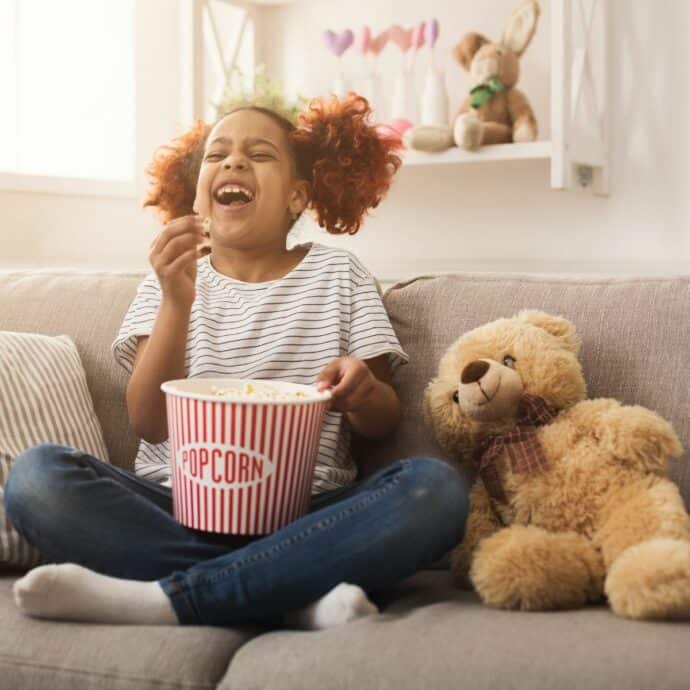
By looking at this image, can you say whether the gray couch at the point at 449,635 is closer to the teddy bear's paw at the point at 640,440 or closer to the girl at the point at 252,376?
the girl at the point at 252,376

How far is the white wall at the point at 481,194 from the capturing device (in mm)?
2426

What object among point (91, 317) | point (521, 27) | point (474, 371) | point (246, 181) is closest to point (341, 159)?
point (246, 181)

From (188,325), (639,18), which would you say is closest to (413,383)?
(188,325)

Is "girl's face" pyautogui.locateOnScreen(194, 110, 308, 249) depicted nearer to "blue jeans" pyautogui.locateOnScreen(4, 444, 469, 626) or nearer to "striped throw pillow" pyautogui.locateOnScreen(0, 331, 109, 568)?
"striped throw pillow" pyautogui.locateOnScreen(0, 331, 109, 568)

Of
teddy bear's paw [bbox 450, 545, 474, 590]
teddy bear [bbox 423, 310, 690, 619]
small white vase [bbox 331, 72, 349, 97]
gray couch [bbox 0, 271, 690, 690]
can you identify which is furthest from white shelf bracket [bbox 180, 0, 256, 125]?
teddy bear's paw [bbox 450, 545, 474, 590]

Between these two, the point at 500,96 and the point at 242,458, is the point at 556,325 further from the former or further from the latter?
the point at 500,96

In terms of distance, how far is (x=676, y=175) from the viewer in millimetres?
2418

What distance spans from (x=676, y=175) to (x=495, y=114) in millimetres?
411

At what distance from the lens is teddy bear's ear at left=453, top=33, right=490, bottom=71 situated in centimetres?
243

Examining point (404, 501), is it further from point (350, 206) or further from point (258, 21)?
point (258, 21)

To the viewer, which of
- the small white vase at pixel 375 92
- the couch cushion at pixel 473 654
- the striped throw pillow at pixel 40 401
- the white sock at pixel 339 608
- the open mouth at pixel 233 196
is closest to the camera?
the couch cushion at pixel 473 654

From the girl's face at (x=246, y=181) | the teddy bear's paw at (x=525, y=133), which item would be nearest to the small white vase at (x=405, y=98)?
the teddy bear's paw at (x=525, y=133)

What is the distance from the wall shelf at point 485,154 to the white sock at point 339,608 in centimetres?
136

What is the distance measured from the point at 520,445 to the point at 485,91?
1.23 m
